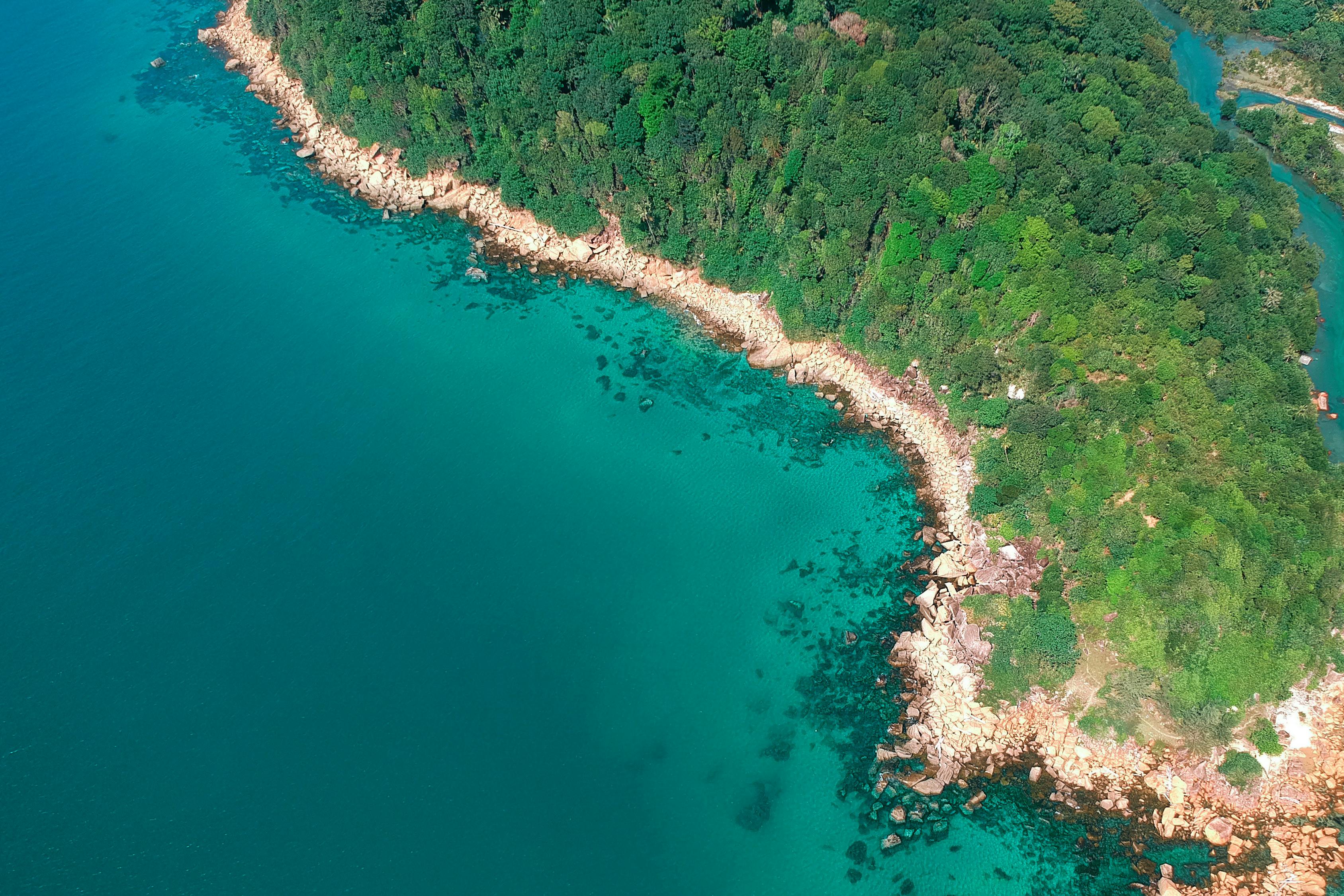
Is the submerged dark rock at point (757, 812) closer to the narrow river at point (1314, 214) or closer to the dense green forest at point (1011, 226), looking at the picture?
the dense green forest at point (1011, 226)

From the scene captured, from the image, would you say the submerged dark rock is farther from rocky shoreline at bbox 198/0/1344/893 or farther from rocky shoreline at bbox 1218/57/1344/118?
rocky shoreline at bbox 1218/57/1344/118

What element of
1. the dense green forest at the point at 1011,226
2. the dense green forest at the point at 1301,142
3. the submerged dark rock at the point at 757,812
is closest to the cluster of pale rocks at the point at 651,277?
the dense green forest at the point at 1011,226

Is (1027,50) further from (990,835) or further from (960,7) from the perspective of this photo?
(990,835)

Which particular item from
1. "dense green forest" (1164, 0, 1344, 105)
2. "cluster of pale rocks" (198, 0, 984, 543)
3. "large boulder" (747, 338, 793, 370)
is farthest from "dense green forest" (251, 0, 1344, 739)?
"dense green forest" (1164, 0, 1344, 105)

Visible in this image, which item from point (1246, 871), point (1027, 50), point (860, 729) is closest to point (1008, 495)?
point (860, 729)

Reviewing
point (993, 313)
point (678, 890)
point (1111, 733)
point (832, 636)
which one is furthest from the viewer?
point (993, 313)
